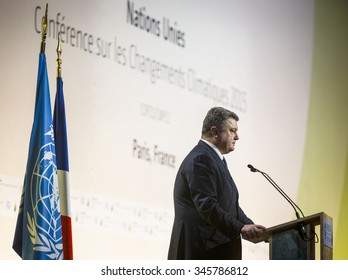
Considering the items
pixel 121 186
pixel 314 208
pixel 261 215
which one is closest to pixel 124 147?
pixel 121 186

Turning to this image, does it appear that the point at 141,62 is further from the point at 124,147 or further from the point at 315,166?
the point at 315,166

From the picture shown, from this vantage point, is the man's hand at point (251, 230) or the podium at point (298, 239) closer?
the podium at point (298, 239)

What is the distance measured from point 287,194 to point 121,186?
1248 mm

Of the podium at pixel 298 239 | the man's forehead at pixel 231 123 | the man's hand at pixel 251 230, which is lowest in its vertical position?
the podium at pixel 298 239

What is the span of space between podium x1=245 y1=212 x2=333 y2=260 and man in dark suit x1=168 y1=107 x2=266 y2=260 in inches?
8.1

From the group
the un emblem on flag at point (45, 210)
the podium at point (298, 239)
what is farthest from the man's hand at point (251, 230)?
the un emblem on flag at point (45, 210)

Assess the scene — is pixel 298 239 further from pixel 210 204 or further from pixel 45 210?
pixel 45 210

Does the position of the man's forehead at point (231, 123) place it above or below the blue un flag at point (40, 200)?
above

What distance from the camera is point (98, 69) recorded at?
244 inches

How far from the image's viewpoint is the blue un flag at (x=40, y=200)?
5617 mm

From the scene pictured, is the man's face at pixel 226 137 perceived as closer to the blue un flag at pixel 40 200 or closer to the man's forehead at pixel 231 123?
the man's forehead at pixel 231 123

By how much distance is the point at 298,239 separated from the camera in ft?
18.6

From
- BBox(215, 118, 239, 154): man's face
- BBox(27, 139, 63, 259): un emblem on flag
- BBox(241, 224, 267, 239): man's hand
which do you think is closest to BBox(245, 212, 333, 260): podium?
BBox(241, 224, 267, 239): man's hand

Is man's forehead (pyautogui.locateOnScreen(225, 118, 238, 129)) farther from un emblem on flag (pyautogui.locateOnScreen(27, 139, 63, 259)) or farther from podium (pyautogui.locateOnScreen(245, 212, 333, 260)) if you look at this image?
un emblem on flag (pyautogui.locateOnScreen(27, 139, 63, 259))
